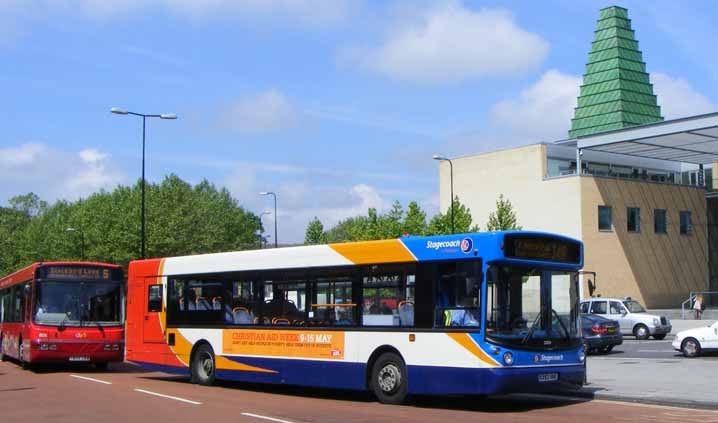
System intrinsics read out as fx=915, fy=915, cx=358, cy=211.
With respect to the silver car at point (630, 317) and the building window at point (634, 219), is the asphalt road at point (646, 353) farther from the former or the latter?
the building window at point (634, 219)

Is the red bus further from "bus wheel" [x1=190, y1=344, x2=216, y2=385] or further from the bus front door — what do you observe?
"bus wheel" [x1=190, y1=344, x2=216, y2=385]

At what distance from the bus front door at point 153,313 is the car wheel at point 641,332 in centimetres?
2438

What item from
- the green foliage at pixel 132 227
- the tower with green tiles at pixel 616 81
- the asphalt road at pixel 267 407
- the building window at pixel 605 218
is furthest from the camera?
the tower with green tiles at pixel 616 81

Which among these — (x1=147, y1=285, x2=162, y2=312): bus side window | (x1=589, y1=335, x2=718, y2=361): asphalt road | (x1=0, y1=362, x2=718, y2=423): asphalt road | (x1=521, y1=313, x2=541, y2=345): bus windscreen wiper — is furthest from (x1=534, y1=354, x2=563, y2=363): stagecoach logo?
(x1=589, y1=335, x2=718, y2=361): asphalt road

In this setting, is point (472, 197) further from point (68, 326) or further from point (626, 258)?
point (68, 326)

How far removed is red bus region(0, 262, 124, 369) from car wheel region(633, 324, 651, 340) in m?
23.6

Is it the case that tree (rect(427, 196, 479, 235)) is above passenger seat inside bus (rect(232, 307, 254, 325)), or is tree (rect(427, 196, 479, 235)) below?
above

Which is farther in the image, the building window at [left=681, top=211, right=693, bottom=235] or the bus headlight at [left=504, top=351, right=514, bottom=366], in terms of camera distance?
the building window at [left=681, top=211, right=693, bottom=235]

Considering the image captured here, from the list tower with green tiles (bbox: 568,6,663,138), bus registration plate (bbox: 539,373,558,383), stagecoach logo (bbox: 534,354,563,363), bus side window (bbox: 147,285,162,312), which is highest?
tower with green tiles (bbox: 568,6,663,138)

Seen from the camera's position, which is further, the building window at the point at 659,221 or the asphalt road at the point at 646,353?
the building window at the point at 659,221

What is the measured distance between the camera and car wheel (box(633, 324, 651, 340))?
127ft

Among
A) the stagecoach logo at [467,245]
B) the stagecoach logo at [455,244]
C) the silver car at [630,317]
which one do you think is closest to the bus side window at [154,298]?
the stagecoach logo at [455,244]

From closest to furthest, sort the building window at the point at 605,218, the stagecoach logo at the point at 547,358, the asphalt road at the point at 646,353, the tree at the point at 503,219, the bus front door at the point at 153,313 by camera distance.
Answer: the stagecoach logo at the point at 547,358 < the bus front door at the point at 153,313 < the asphalt road at the point at 646,353 < the tree at the point at 503,219 < the building window at the point at 605,218

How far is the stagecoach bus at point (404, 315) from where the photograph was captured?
46.3 ft
